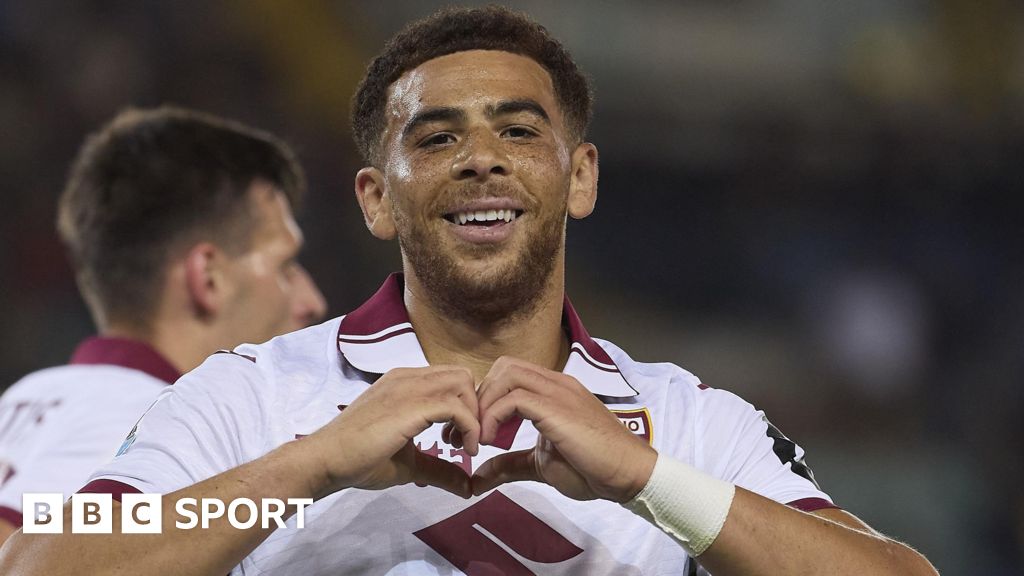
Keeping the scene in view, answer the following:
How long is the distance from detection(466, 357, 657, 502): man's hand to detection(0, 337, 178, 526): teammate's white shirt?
1582 millimetres

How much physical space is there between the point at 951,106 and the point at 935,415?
7.04ft

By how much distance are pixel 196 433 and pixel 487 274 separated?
59 centimetres

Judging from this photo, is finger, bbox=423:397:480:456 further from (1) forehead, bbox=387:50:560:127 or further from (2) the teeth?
(1) forehead, bbox=387:50:560:127

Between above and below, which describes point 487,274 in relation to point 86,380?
above

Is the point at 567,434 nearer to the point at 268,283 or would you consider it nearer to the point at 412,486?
the point at 412,486

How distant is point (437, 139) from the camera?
2.30 metres

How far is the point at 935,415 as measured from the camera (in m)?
6.52

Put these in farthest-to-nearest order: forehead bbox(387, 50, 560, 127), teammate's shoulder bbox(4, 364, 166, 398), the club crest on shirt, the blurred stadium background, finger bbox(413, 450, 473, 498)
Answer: the blurred stadium background, teammate's shoulder bbox(4, 364, 166, 398), forehead bbox(387, 50, 560, 127), the club crest on shirt, finger bbox(413, 450, 473, 498)

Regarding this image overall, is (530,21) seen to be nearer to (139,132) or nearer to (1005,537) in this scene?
(139,132)

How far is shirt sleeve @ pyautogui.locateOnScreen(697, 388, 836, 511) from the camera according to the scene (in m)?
2.09

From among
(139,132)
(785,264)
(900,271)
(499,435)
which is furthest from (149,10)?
(499,435)

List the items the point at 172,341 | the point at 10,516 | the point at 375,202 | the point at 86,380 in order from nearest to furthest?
the point at 375,202, the point at 10,516, the point at 86,380, the point at 172,341

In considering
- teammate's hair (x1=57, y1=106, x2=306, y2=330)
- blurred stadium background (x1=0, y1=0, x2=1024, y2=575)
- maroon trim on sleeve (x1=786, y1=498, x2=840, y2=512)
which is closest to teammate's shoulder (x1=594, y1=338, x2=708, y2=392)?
maroon trim on sleeve (x1=786, y1=498, x2=840, y2=512)

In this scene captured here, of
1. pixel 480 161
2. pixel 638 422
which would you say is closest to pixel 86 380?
pixel 480 161
